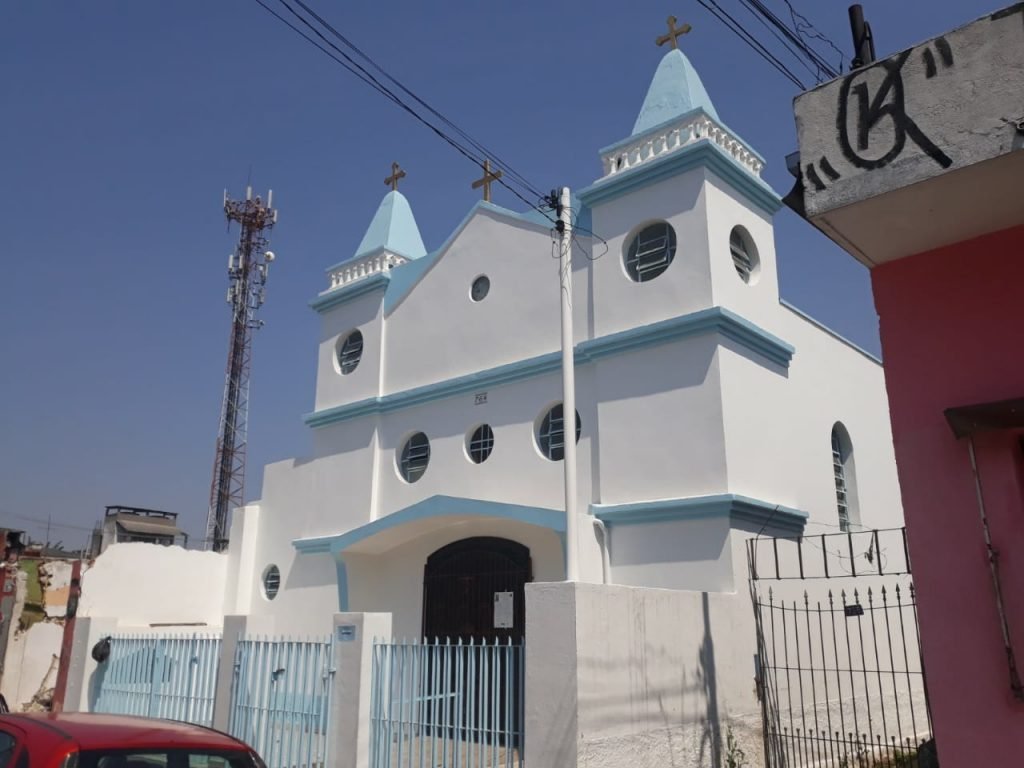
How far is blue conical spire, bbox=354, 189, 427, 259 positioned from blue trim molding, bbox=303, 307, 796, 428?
2.97 meters

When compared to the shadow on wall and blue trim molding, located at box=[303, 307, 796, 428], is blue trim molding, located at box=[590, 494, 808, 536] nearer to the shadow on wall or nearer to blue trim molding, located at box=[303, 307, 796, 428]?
the shadow on wall

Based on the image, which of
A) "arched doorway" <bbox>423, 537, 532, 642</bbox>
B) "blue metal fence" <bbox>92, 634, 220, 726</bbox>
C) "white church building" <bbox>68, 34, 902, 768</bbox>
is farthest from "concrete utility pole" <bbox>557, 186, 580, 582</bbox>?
"blue metal fence" <bbox>92, 634, 220, 726</bbox>

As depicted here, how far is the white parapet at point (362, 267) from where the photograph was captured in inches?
614

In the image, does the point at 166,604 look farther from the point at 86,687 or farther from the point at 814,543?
the point at 814,543

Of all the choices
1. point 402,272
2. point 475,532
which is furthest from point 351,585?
point 402,272

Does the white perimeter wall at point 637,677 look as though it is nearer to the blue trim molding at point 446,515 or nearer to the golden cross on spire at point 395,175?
the blue trim molding at point 446,515

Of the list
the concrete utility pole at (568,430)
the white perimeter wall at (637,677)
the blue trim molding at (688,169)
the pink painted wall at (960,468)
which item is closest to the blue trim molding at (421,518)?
the concrete utility pole at (568,430)

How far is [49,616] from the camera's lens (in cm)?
1479

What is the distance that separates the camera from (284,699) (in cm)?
930

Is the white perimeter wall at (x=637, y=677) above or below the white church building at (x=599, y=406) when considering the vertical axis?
below

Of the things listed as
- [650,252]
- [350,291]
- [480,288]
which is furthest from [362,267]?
[650,252]

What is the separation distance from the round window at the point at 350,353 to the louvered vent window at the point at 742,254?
266 inches

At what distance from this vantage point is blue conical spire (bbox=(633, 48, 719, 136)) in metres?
12.1

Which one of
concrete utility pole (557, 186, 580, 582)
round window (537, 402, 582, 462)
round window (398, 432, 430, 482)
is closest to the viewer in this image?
concrete utility pole (557, 186, 580, 582)
